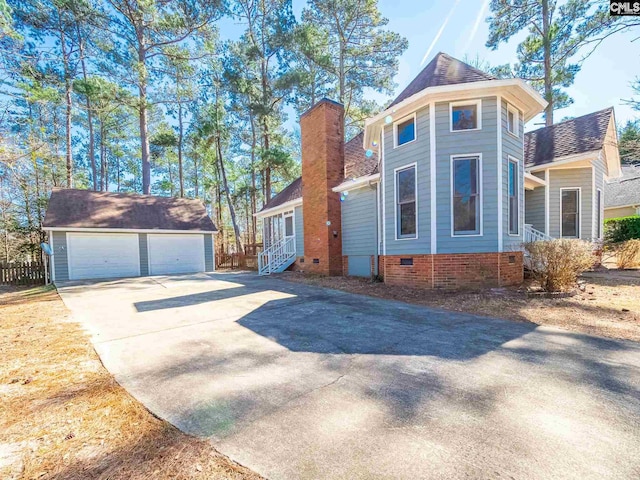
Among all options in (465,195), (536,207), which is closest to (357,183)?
(465,195)

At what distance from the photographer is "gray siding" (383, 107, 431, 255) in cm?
738

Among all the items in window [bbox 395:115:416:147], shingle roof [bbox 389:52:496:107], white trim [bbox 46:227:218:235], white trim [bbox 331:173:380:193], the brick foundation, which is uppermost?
shingle roof [bbox 389:52:496:107]

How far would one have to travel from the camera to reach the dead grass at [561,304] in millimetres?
4301

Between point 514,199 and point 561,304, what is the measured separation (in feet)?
10.8

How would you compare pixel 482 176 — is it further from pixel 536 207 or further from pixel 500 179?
pixel 536 207

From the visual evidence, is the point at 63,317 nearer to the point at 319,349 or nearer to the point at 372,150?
the point at 319,349

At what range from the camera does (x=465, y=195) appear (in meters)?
7.19

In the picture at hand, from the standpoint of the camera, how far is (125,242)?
14328mm

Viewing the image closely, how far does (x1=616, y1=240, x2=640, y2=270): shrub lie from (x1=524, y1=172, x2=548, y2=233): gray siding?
291 centimetres

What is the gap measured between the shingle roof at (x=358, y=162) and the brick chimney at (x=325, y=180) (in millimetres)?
489

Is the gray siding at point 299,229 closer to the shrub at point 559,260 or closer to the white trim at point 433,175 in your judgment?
the white trim at point 433,175

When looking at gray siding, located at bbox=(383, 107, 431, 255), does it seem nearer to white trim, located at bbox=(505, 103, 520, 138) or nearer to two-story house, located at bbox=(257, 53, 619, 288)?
two-story house, located at bbox=(257, 53, 619, 288)

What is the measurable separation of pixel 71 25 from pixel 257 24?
1010 centimetres

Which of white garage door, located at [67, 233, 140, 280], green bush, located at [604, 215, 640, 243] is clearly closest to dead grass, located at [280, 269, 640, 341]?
green bush, located at [604, 215, 640, 243]
